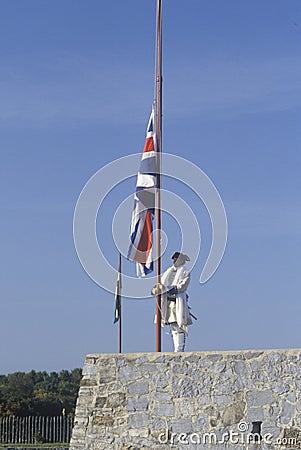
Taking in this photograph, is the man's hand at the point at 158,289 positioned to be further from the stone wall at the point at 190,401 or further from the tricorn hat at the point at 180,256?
the stone wall at the point at 190,401

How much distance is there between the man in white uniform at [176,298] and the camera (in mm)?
13055

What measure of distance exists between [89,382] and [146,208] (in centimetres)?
290

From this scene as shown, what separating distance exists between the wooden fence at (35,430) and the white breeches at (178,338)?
60.5ft

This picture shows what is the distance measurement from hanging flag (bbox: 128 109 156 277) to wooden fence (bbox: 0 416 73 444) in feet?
58.0

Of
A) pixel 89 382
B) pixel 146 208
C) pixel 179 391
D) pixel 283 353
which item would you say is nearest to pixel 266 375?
pixel 283 353

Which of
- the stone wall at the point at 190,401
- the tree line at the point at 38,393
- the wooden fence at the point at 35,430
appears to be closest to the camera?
the stone wall at the point at 190,401

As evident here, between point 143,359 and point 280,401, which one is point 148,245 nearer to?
point 143,359

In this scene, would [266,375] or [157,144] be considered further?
[157,144]

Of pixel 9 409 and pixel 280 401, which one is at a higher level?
pixel 9 409

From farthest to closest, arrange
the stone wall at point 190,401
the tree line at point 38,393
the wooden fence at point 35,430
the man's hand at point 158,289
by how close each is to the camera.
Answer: the tree line at point 38,393
the wooden fence at point 35,430
the man's hand at point 158,289
the stone wall at point 190,401

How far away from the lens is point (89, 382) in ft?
42.4

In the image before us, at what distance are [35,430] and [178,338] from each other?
62.5 feet

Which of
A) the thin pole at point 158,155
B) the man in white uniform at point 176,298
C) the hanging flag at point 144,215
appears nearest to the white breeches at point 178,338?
the man in white uniform at point 176,298

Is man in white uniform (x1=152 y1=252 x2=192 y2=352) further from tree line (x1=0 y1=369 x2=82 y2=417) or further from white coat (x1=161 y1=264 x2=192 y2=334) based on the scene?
tree line (x1=0 y1=369 x2=82 y2=417)
